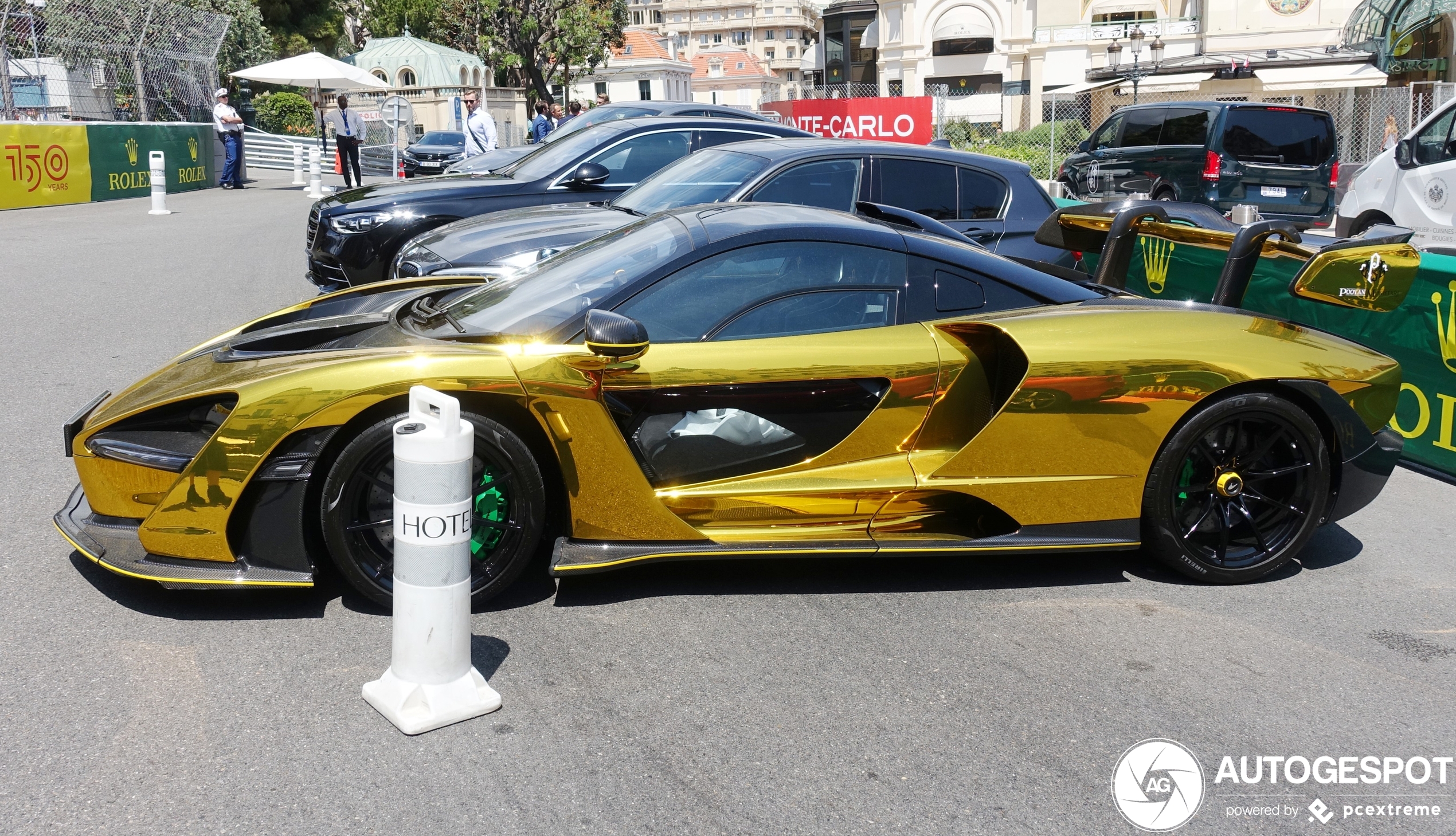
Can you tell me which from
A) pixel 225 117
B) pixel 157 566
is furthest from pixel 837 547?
pixel 225 117

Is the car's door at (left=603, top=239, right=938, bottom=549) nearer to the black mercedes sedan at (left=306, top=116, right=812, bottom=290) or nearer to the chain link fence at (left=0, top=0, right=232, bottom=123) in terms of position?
the black mercedes sedan at (left=306, top=116, right=812, bottom=290)

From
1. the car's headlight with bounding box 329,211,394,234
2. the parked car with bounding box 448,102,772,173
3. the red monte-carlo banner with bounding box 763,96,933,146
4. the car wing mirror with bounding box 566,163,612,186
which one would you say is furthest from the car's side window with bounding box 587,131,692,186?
the red monte-carlo banner with bounding box 763,96,933,146

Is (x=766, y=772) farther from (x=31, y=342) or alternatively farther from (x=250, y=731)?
(x=31, y=342)

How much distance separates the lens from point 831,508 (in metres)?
4.16

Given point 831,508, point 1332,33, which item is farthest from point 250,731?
point 1332,33

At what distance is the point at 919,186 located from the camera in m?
7.97

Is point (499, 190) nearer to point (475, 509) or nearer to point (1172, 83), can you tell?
point (475, 509)

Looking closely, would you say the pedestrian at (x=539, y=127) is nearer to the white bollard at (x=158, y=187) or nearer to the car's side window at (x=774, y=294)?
the white bollard at (x=158, y=187)

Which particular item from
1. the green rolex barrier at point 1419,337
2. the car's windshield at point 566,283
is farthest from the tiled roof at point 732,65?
the car's windshield at point 566,283

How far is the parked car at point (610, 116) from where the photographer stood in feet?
40.8

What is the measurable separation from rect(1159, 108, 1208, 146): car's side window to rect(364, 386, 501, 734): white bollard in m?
15.9

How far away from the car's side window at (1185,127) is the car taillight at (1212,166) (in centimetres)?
24

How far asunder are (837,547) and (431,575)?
1.41 metres

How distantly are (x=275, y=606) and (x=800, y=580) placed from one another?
1.77 m
